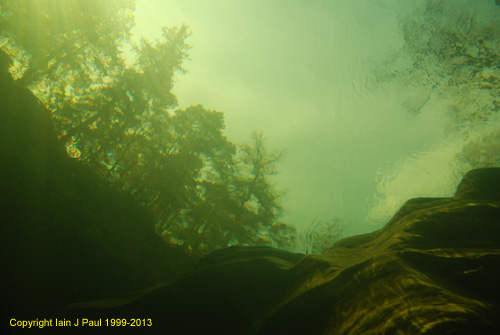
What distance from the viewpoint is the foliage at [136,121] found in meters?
16.5

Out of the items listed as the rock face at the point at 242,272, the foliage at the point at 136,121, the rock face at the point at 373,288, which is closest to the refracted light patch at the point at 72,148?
the foliage at the point at 136,121

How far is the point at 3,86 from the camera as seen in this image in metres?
11.6

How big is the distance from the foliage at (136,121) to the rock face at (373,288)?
37.1 feet

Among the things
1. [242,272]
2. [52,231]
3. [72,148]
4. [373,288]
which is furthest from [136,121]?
[373,288]

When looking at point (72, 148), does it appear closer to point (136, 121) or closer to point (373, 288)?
point (136, 121)

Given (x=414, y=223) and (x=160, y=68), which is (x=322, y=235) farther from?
(x=160, y=68)

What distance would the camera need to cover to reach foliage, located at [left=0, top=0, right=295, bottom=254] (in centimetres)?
1653

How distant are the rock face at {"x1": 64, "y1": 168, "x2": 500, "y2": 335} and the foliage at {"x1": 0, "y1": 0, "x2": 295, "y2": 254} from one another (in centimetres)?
1131

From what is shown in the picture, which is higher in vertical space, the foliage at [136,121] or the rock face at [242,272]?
the foliage at [136,121]

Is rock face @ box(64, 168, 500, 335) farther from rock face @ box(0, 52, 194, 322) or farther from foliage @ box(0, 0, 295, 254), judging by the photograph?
foliage @ box(0, 0, 295, 254)

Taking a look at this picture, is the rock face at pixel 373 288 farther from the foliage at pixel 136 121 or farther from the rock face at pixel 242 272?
the foliage at pixel 136 121

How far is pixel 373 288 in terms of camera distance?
14.7 feet

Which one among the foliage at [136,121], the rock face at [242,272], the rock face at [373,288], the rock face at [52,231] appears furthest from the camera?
the foliage at [136,121]

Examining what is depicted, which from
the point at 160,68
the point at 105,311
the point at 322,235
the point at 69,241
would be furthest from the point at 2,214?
the point at 322,235
